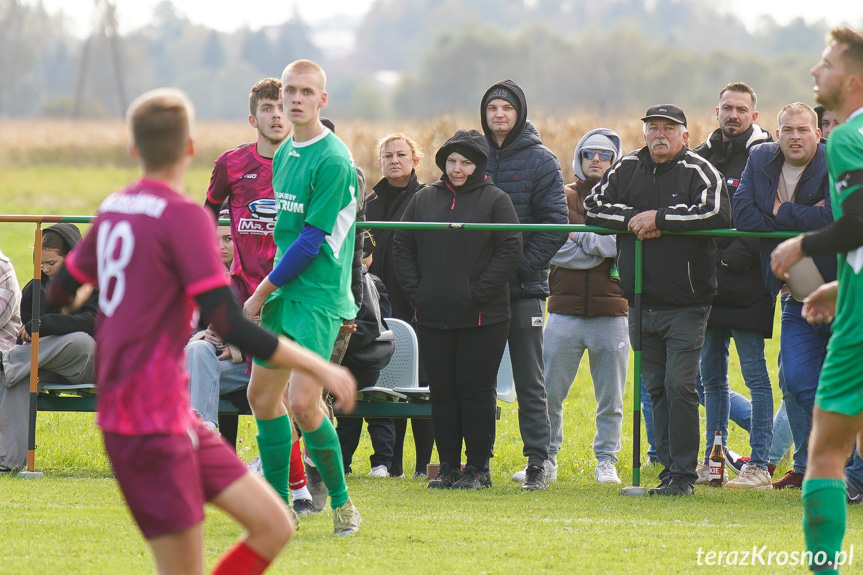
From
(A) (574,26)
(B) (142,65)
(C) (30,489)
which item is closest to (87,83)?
(B) (142,65)

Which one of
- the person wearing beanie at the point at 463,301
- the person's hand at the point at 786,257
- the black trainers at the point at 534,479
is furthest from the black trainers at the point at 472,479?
the person's hand at the point at 786,257

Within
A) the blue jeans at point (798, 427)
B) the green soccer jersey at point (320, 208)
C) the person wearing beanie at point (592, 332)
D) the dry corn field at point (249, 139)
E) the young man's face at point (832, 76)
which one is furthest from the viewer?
the dry corn field at point (249, 139)

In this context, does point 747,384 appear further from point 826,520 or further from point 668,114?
point 826,520

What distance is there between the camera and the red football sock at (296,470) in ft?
21.1

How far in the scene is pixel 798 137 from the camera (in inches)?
300

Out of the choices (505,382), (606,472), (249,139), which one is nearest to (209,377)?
(505,382)

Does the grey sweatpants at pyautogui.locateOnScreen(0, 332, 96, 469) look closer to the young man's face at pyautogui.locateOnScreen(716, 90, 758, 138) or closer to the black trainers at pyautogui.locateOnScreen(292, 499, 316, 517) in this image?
the black trainers at pyautogui.locateOnScreen(292, 499, 316, 517)

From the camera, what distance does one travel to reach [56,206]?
119ft

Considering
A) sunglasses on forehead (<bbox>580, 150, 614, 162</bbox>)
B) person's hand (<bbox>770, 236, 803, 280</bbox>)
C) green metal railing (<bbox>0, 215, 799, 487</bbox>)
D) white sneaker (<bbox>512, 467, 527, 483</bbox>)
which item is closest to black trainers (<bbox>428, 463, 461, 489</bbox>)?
white sneaker (<bbox>512, 467, 527, 483</bbox>)

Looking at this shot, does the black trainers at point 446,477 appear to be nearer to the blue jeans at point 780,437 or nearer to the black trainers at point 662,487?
the black trainers at point 662,487

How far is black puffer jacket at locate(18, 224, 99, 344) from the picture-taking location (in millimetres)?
8336

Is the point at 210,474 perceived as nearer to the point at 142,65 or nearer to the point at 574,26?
the point at 142,65

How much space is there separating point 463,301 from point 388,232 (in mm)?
1778

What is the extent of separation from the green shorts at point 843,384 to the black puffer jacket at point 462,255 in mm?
3344
